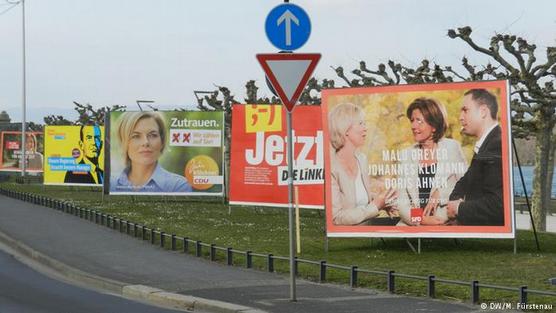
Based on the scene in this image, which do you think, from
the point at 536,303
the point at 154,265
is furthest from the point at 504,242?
the point at 536,303

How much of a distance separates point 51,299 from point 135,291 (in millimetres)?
1234

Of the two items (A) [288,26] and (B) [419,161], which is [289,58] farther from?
(B) [419,161]

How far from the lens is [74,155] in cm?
5025

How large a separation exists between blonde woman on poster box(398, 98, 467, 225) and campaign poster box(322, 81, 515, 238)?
2 cm

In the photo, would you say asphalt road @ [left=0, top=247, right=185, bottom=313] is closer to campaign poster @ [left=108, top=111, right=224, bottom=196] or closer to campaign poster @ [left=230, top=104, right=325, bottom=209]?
campaign poster @ [left=230, top=104, right=325, bottom=209]

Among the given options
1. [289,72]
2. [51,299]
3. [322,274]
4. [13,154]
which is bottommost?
[51,299]

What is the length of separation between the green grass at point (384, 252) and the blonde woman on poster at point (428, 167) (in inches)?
38.2

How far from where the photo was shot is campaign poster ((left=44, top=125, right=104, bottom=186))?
49.9m

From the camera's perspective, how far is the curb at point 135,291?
11.4 meters

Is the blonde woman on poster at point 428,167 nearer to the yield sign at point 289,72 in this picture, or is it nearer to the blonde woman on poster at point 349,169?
the blonde woman on poster at point 349,169

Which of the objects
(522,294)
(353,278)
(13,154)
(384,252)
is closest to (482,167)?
(384,252)

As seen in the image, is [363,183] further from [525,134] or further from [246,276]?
[525,134]

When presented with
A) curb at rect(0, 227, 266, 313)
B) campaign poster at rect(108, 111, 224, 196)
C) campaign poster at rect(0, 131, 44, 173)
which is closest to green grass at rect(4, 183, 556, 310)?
curb at rect(0, 227, 266, 313)

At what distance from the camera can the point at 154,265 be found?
56.3 ft
